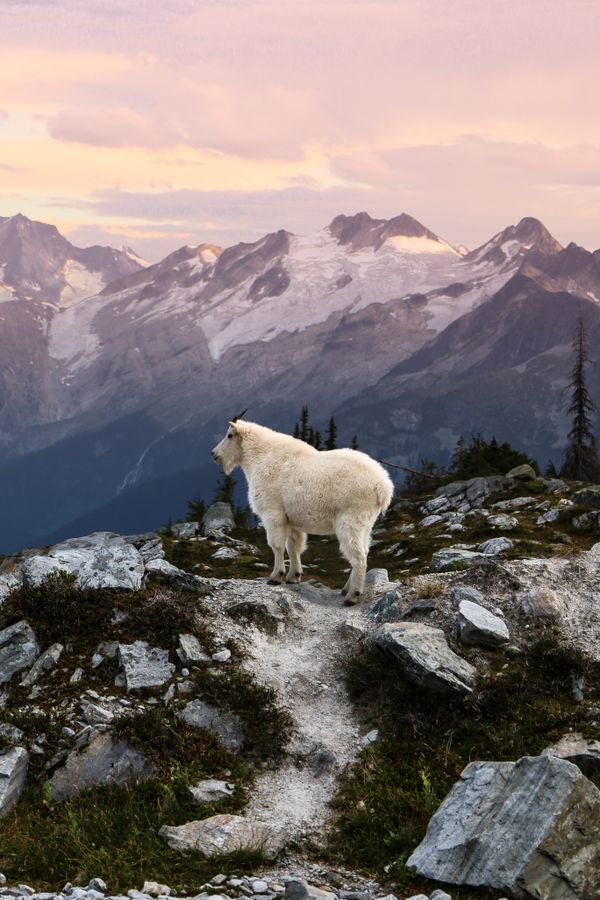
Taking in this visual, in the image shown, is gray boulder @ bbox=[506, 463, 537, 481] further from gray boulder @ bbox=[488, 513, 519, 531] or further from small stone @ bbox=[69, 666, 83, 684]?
small stone @ bbox=[69, 666, 83, 684]

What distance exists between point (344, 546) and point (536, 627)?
5.03 m

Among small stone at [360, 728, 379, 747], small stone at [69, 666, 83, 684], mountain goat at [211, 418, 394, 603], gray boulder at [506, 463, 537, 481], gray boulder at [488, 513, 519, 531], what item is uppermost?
mountain goat at [211, 418, 394, 603]

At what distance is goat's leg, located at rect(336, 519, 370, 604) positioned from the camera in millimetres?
20359

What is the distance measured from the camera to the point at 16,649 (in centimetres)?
1688

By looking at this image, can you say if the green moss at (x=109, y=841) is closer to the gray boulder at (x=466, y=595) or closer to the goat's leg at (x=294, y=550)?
the gray boulder at (x=466, y=595)

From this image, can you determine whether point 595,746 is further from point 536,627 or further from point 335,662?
point 335,662

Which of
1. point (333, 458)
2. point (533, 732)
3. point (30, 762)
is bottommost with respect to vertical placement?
point (30, 762)

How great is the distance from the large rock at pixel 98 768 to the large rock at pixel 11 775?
21.1 inches

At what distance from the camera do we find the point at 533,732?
1452 cm

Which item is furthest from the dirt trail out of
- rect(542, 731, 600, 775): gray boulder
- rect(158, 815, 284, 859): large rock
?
rect(542, 731, 600, 775): gray boulder

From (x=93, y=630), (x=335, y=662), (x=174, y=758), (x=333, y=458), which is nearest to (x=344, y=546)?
(x=333, y=458)

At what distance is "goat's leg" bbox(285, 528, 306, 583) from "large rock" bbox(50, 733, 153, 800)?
8.67 m

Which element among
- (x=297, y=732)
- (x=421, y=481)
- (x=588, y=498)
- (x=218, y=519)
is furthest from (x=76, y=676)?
(x=421, y=481)

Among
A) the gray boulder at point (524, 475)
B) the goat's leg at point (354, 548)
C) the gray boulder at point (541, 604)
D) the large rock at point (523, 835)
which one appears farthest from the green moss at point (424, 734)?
the gray boulder at point (524, 475)
